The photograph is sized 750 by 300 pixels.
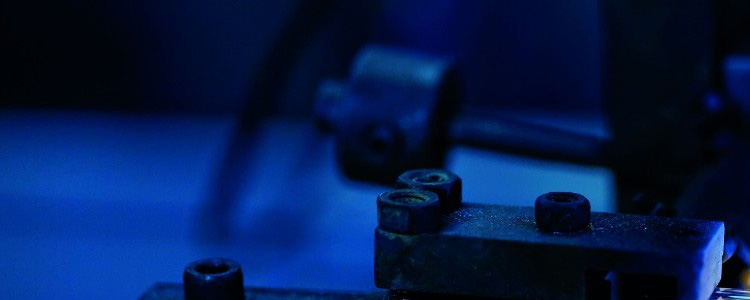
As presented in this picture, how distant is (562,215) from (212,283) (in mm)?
228

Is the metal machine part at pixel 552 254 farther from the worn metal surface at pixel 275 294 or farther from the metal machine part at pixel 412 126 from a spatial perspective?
the metal machine part at pixel 412 126

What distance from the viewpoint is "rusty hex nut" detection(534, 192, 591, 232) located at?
19.7 inches

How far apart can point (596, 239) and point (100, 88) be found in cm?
289

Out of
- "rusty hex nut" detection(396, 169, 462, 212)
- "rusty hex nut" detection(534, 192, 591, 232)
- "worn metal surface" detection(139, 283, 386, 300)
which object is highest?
"rusty hex nut" detection(396, 169, 462, 212)

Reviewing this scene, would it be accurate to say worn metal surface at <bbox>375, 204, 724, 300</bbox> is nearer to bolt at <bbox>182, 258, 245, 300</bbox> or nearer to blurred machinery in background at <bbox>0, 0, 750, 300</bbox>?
blurred machinery in background at <bbox>0, 0, 750, 300</bbox>

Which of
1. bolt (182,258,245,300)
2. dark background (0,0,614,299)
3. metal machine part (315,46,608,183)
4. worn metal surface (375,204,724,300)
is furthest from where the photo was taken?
dark background (0,0,614,299)

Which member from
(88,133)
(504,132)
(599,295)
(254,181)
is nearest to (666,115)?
(504,132)

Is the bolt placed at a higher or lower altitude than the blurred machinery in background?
lower

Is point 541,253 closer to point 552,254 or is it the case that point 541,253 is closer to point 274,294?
point 552,254

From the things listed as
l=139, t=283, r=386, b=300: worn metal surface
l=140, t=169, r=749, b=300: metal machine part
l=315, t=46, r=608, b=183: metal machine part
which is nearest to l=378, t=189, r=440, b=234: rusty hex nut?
l=140, t=169, r=749, b=300: metal machine part

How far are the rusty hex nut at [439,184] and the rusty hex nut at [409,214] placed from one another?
0.03 meters

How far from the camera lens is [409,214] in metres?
0.50

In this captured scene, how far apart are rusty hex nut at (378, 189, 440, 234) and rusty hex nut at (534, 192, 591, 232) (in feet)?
0.19

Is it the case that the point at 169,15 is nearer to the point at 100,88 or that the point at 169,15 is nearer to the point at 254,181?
the point at 100,88
